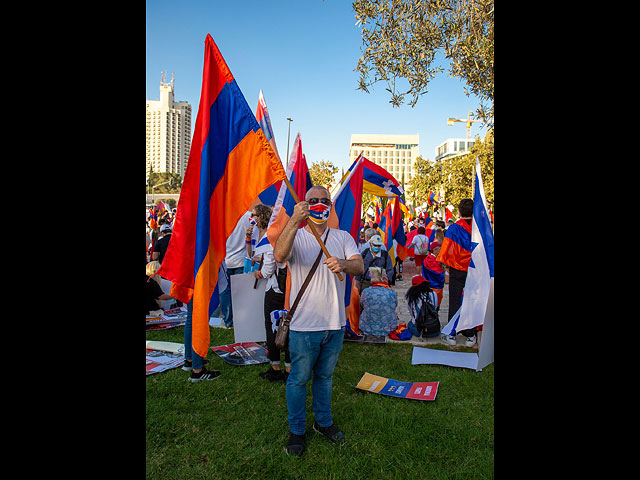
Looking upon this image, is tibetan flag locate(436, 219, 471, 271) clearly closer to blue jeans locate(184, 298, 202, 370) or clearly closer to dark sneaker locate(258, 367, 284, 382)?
dark sneaker locate(258, 367, 284, 382)

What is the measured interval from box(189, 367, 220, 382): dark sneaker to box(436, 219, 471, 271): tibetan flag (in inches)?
148

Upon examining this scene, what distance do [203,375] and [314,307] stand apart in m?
2.48

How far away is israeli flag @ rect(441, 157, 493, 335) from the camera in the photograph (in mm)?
5539

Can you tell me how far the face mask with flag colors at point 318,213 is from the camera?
360 cm

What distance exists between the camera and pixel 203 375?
5.17m

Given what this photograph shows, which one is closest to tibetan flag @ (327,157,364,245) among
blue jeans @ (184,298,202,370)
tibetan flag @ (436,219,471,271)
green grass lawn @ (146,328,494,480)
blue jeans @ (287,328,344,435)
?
tibetan flag @ (436,219,471,271)

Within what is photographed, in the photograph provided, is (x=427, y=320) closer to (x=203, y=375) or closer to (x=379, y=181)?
(x=379, y=181)

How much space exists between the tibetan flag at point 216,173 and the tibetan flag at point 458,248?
3.96 metres

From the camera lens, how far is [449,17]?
6957mm

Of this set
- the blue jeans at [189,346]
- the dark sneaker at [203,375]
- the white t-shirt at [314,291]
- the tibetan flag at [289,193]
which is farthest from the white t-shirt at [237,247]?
the white t-shirt at [314,291]

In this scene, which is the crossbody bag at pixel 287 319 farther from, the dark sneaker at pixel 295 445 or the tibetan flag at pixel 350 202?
the tibetan flag at pixel 350 202
